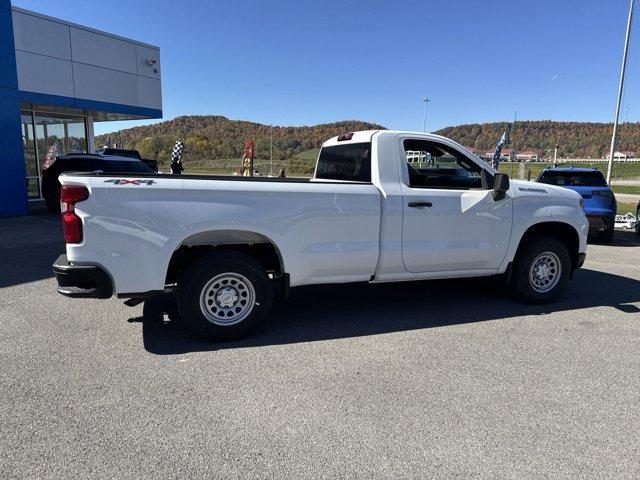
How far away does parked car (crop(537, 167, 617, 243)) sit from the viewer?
35.3ft

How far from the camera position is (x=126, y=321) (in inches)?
203

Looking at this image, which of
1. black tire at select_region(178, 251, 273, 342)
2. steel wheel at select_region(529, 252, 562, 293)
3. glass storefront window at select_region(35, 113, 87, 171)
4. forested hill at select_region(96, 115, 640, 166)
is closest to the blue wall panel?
glass storefront window at select_region(35, 113, 87, 171)

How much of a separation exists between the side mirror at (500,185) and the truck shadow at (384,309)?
1.36 meters

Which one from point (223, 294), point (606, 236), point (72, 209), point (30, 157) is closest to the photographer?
point (72, 209)

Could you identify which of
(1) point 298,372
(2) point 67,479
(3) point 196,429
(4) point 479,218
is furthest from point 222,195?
(4) point 479,218

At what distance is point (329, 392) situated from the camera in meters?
3.66

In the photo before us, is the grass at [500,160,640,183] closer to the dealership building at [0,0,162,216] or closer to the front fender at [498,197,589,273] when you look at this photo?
the front fender at [498,197,589,273]

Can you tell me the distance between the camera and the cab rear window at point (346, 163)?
5.41m

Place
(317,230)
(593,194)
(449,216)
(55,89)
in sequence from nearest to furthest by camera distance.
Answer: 1. (317,230)
2. (449,216)
3. (593,194)
4. (55,89)

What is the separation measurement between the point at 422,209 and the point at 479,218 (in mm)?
772

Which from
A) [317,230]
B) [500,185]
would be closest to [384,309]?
[317,230]

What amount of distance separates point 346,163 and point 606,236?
835cm

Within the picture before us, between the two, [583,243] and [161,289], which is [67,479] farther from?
[583,243]

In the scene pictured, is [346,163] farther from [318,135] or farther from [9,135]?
[318,135]
